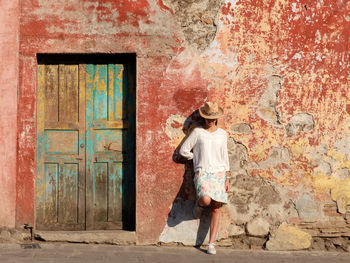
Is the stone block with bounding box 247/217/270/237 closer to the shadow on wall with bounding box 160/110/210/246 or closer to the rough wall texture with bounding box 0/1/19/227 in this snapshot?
the shadow on wall with bounding box 160/110/210/246

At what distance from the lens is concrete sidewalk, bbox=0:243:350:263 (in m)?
5.14

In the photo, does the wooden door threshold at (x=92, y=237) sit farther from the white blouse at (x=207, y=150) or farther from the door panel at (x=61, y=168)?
the white blouse at (x=207, y=150)

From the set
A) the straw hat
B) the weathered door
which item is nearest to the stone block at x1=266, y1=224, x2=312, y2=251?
the straw hat

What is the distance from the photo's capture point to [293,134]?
19.0 ft

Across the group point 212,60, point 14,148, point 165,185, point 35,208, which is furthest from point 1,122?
point 212,60

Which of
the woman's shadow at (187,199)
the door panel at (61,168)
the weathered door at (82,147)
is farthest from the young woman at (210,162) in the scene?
the door panel at (61,168)

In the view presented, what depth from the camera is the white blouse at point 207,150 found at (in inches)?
216

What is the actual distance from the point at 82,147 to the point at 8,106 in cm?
95

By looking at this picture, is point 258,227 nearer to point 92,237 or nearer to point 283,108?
point 283,108

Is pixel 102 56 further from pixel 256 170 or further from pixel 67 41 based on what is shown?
pixel 256 170

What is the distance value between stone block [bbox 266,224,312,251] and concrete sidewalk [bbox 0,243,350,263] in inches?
3.8

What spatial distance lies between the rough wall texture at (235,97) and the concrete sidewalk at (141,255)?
21 centimetres

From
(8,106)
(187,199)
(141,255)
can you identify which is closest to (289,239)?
(187,199)

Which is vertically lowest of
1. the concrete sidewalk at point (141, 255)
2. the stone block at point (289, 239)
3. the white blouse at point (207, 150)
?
the concrete sidewalk at point (141, 255)
